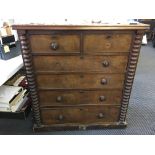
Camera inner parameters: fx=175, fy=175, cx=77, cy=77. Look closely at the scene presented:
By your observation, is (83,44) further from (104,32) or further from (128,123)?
(128,123)

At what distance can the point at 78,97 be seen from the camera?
1459mm

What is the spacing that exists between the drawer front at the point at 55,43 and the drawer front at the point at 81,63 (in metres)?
0.05

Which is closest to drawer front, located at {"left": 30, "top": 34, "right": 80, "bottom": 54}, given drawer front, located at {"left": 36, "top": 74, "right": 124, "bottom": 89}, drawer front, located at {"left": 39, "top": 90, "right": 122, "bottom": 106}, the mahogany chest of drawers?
the mahogany chest of drawers

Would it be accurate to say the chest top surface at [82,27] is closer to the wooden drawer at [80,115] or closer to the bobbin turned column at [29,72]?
the bobbin turned column at [29,72]

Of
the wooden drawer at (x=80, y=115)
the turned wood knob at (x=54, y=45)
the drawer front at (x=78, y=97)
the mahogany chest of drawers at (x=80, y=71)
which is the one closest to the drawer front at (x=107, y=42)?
the mahogany chest of drawers at (x=80, y=71)

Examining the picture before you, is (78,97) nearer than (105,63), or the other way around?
(105,63)

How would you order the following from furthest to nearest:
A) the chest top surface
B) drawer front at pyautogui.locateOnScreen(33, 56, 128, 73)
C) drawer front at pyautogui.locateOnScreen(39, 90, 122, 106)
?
drawer front at pyautogui.locateOnScreen(39, 90, 122, 106)
drawer front at pyautogui.locateOnScreen(33, 56, 128, 73)
the chest top surface

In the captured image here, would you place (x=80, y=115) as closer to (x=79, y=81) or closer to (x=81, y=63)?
(x=79, y=81)

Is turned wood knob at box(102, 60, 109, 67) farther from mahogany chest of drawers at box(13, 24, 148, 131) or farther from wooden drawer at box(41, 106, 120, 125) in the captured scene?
wooden drawer at box(41, 106, 120, 125)

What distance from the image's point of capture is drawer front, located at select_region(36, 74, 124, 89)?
1.35 meters

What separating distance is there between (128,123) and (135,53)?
2.60 feet

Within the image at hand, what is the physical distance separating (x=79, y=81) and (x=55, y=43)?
36 cm

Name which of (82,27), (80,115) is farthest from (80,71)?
(80,115)
